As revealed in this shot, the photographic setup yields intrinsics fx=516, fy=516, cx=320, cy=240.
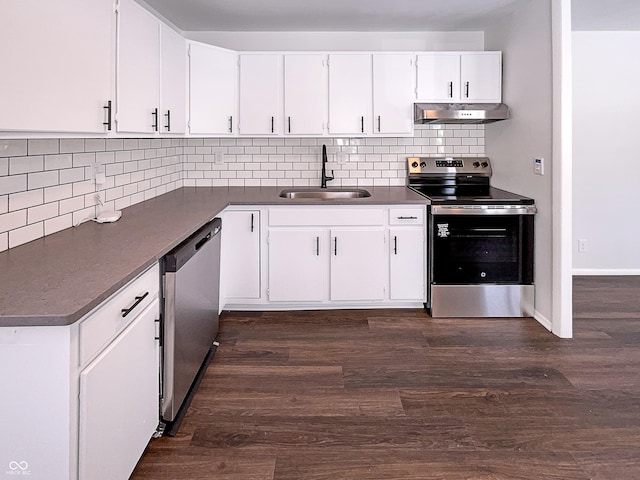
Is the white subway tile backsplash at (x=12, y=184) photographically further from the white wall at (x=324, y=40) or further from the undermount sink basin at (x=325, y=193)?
the white wall at (x=324, y=40)

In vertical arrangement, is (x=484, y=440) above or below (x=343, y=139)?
below

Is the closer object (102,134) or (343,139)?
(102,134)

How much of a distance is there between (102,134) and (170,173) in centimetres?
199

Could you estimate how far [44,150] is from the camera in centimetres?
236

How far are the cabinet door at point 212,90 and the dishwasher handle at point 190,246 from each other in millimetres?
1181

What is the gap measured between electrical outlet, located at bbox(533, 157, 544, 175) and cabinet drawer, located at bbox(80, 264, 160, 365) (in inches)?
108

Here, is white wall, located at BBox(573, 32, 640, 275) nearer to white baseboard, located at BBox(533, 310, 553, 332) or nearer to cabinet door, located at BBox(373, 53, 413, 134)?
white baseboard, located at BBox(533, 310, 553, 332)

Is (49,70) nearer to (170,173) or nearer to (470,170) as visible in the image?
(170,173)

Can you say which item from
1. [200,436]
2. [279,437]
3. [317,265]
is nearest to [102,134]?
[200,436]

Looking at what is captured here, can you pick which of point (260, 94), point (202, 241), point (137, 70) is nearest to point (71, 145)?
point (137, 70)

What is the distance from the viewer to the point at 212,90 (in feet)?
13.3

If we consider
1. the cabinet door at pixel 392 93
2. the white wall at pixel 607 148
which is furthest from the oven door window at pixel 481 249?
the white wall at pixel 607 148

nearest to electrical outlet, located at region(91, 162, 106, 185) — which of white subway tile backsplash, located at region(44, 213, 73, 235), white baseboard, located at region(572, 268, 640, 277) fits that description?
white subway tile backsplash, located at region(44, 213, 73, 235)

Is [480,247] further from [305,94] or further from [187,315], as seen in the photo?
[187,315]
